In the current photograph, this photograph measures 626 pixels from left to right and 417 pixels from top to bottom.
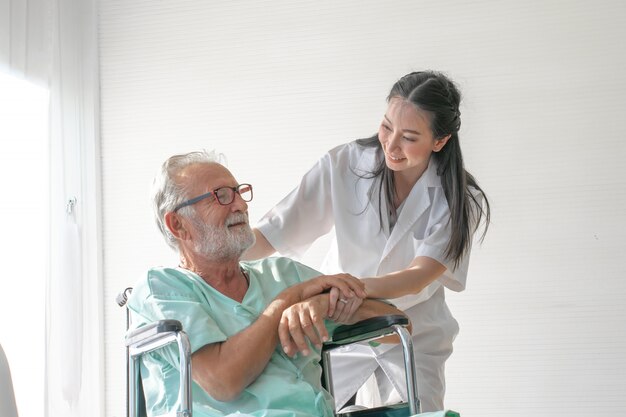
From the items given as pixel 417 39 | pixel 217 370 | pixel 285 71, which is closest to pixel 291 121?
pixel 285 71

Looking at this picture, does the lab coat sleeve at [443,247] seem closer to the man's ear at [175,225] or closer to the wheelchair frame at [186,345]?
the wheelchair frame at [186,345]

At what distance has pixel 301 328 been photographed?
213 cm

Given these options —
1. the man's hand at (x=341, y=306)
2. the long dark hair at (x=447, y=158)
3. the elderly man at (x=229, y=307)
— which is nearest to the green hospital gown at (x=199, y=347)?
the elderly man at (x=229, y=307)

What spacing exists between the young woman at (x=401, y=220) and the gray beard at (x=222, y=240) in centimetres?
47

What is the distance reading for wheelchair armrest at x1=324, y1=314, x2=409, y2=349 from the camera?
219 cm

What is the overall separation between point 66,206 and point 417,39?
74.7 inches

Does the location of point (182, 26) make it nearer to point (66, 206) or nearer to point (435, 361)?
point (66, 206)

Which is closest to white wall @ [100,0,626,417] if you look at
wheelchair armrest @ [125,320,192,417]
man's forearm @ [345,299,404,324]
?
man's forearm @ [345,299,404,324]

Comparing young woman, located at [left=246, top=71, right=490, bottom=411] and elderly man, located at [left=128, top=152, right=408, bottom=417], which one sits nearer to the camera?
elderly man, located at [left=128, top=152, right=408, bottom=417]

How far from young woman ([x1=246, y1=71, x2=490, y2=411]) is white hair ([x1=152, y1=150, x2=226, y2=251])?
481 millimetres

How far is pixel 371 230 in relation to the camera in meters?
2.81

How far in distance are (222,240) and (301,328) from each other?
1.05ft

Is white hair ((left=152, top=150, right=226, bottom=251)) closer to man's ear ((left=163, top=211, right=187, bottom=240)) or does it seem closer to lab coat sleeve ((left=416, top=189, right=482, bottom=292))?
man's ear ((left=163, top=211, right=187, bottom=240))

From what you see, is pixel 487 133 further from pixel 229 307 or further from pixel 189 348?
pixel 189 348
